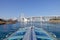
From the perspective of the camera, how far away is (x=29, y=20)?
5996mm

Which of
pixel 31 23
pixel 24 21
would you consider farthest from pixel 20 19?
pixel 31 23

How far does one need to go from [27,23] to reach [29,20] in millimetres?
485

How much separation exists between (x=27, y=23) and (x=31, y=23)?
0.22 metres

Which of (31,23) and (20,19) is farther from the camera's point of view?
(31,23)

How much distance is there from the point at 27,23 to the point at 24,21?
351mm

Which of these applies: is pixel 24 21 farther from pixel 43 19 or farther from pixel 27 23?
pixel 43 19

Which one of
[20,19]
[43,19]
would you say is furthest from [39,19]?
[20,19]

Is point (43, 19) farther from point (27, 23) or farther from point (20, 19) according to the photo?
point (20, 19)

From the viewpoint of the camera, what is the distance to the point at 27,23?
254 inches

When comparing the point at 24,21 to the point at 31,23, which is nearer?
the point at 24,21

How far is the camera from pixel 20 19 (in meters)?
5.90

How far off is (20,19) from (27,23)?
2.10 ft

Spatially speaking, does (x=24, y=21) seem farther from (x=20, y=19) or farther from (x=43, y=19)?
(x=43, y=19)

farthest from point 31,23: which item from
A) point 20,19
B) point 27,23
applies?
point 20,19
